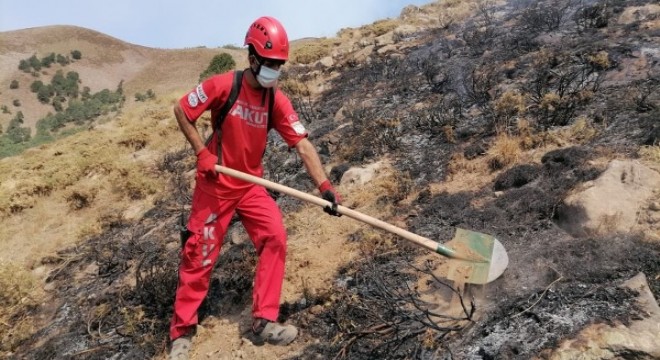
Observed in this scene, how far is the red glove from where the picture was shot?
3107mm

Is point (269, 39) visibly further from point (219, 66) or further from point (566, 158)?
point (219, 66)

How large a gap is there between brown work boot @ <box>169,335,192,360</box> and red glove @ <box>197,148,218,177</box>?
1159 mm

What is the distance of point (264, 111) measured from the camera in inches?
127

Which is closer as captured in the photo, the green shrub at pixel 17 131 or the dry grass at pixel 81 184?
the dry grass at pixel 81 184

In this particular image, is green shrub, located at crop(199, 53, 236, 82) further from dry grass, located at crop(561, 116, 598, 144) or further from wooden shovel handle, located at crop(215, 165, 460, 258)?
wooden shovel handle, located at crop(215, 165, 460, 258)

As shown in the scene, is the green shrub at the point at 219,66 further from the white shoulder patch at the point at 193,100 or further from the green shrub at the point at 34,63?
the green shrub at the point at 34,63

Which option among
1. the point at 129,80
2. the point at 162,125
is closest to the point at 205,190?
the point at 162,125

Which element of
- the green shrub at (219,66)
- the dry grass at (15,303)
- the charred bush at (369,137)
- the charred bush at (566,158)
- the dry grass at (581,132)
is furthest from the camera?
the green shrub at (219,66)

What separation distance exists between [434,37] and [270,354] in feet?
32.4

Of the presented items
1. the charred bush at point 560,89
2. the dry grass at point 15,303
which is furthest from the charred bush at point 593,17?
the dry grass at point 15,303

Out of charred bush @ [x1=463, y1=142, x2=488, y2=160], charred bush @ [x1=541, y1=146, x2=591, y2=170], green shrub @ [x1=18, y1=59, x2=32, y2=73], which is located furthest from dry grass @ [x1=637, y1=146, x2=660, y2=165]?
green shrub @ [x1=18, y1=59, x2=32, y2=73]

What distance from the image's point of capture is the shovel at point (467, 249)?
299cm

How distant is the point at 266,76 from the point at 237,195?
0.82 metres

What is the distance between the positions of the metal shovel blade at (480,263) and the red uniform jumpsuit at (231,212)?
1.15 m
